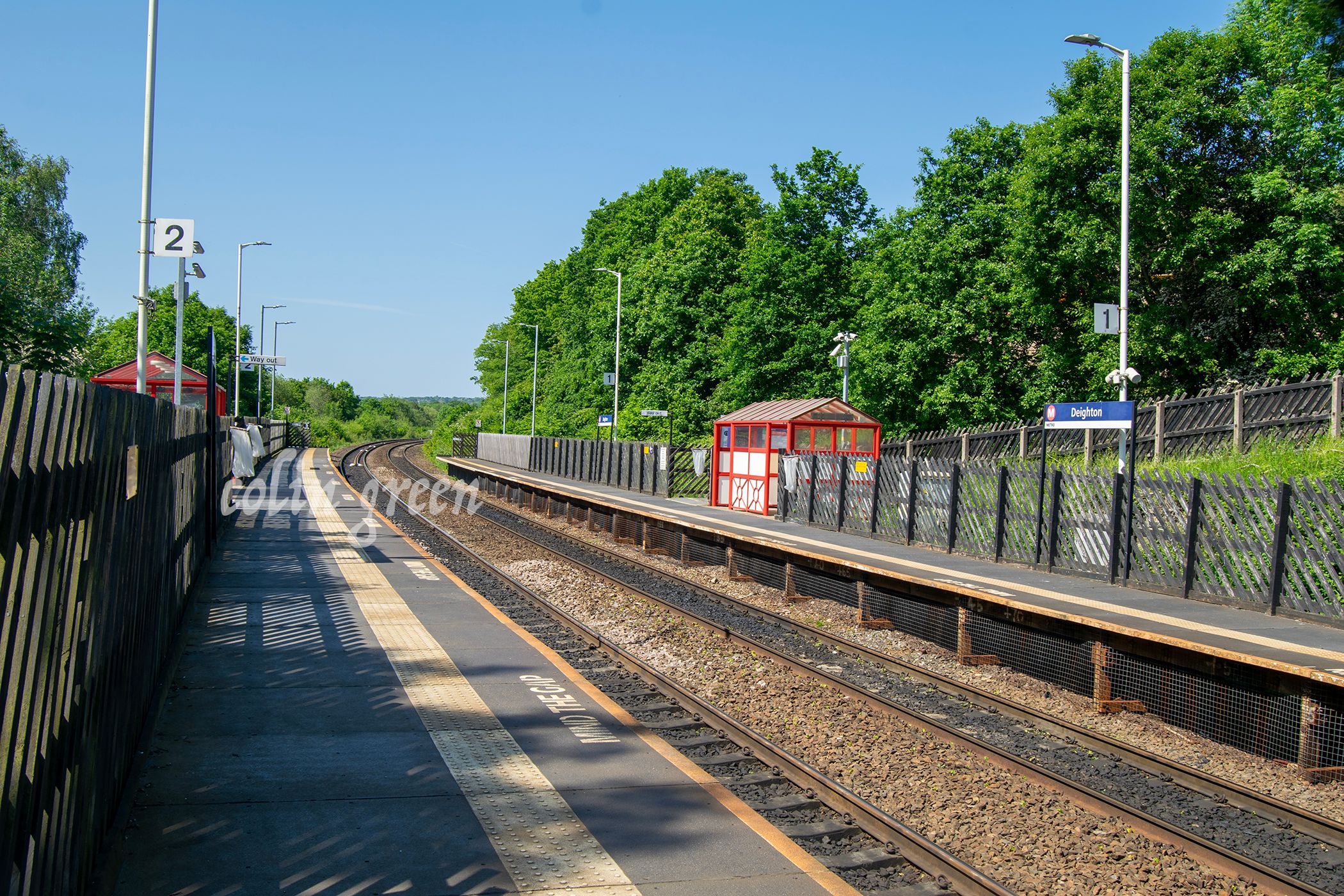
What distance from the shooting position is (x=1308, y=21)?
16.2ft

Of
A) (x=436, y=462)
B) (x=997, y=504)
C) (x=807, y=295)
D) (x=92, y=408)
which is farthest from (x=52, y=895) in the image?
(x=436, y=462)

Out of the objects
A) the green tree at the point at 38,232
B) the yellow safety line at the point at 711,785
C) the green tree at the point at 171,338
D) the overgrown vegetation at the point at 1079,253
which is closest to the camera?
the yellow safety line at the point at 711,785

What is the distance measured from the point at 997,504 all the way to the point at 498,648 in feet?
28.5

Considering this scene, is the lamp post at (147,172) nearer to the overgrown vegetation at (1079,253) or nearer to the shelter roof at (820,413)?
the shelter roof at (820,413)

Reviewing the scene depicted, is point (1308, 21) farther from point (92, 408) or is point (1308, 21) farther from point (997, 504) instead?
point (997, 504)

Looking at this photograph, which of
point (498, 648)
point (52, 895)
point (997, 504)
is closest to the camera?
point (52, 895)

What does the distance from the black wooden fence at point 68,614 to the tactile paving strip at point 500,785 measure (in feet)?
6.17

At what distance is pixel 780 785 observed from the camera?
7.07 meters

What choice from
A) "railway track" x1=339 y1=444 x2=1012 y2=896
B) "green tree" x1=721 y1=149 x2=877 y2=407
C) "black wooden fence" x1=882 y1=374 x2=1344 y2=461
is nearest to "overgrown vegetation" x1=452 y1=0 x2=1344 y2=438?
"green tree" x1=721 y1=149 x2=877 y2=407

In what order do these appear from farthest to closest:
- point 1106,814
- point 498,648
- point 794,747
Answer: point 498,648 → point 794,747 → point 1106,814

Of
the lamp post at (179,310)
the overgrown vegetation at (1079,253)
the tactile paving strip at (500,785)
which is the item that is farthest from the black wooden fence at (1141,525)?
the lamp post at (179,310)

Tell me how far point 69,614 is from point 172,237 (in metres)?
17.1

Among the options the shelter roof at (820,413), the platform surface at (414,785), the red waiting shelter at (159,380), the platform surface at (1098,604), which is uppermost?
the red waiting shelter at (159,380)

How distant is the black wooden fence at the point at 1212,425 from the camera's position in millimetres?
19688
